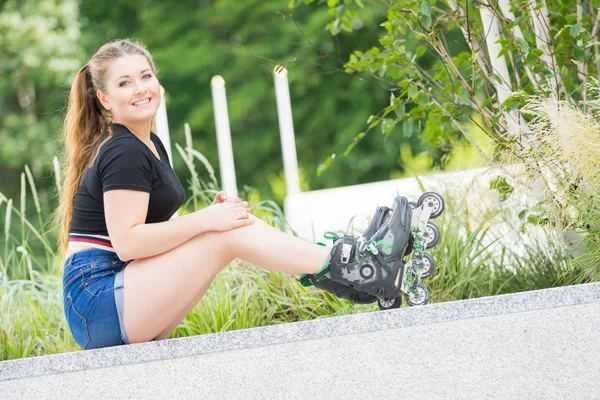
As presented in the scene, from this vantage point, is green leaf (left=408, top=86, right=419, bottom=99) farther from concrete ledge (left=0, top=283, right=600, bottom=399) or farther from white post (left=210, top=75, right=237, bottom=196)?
white post (left=210, top=75, right=237, bottom=196)

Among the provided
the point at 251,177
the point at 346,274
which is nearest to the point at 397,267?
the point at 346,274

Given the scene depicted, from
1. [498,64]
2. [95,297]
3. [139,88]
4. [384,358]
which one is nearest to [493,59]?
[498,64]

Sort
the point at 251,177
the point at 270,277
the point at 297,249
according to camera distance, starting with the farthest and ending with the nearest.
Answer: the point at 251,177 < the point at 270,277 < the point at 297,249

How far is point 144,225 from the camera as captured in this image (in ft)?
8.50

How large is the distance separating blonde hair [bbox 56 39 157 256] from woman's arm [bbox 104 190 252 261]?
327mm

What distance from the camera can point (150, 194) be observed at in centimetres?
275

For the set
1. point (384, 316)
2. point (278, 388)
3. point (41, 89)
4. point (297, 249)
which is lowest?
point (278, 388)

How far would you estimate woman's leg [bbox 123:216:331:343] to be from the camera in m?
2.61

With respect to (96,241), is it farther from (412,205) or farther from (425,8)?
(425,8)

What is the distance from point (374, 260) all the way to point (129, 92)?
1.00m

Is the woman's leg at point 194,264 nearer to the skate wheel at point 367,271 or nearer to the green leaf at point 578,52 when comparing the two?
the skate wheel at point 367,271

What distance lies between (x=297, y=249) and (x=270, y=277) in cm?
129

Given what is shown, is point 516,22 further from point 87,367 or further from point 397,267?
point 87,367

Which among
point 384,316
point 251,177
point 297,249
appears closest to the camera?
point 384,316
